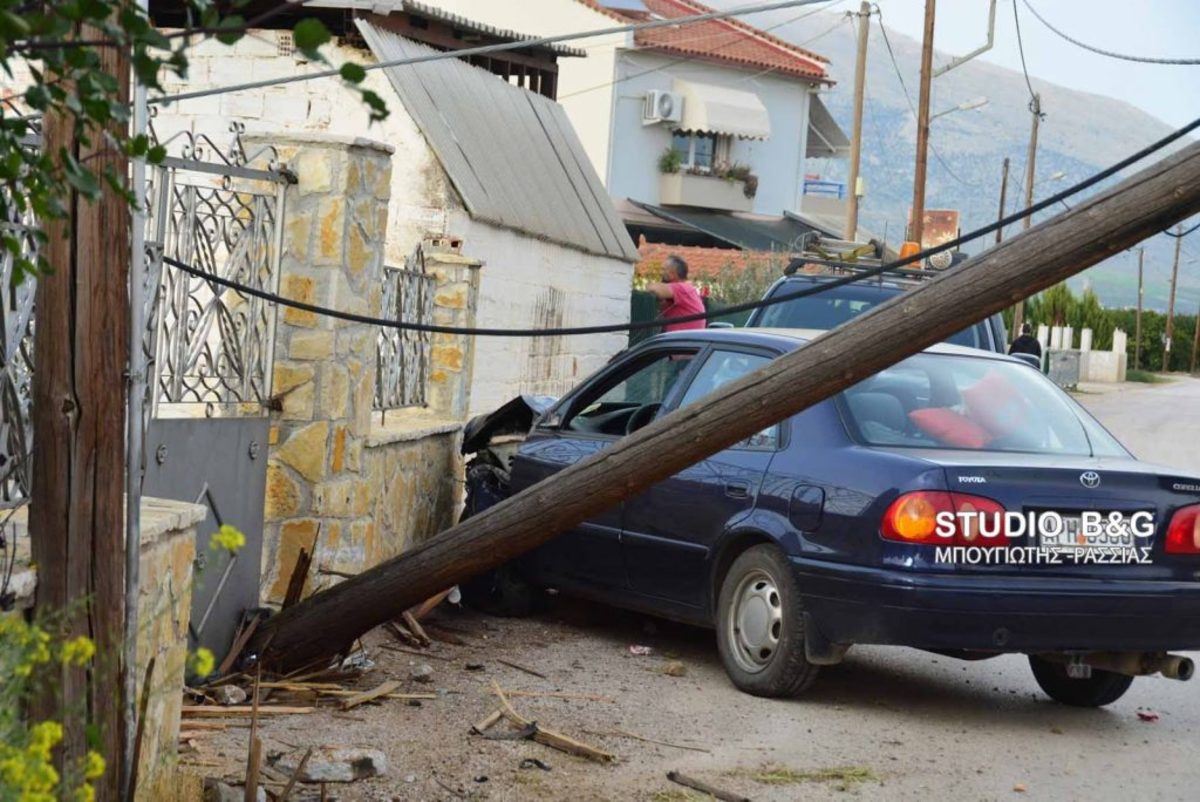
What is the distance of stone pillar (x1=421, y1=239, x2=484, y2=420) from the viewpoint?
11312 mm

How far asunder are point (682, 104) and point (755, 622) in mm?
44670

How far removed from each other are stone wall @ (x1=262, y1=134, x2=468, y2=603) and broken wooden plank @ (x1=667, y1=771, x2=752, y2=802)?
2630 mm

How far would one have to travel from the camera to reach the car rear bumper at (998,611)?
732cm

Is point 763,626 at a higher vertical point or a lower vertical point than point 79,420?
lower

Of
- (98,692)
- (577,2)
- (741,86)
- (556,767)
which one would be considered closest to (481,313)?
(556,767)

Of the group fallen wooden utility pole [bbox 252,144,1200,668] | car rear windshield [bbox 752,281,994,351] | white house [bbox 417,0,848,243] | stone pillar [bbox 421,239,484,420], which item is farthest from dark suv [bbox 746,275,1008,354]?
white house [bbox 417,0,848,243]

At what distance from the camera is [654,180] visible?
5241cm

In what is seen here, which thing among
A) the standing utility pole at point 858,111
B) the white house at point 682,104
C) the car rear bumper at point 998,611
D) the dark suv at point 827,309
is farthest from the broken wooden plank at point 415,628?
the white house at point 682,104

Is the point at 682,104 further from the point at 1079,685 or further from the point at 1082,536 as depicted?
the point at 1082,536

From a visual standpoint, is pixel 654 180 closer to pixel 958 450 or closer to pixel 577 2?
pixel 577 2

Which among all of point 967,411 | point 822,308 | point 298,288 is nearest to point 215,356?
point 298,288

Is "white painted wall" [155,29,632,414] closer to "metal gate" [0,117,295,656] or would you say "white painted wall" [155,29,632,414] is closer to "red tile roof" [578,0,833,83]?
"metal gate" [0,117,295,656]

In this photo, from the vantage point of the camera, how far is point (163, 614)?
5582mm

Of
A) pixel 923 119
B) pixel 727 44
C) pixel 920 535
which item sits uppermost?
pixel 727 44
